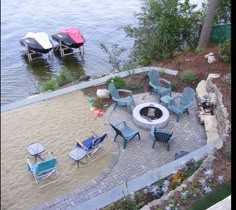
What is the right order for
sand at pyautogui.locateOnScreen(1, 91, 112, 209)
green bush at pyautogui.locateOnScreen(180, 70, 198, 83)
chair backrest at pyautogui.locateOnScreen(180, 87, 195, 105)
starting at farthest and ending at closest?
1. green bush at pyautogui.locateOnScreen(180, 70, 198, 83)
2. chair backrest at pyautogui.locateOnScreen(180, 87, 195, 105)
3. sand at pyautogui.locateOnScreen(1, 91, 112, 209)

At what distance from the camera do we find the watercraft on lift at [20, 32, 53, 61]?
17391 mm

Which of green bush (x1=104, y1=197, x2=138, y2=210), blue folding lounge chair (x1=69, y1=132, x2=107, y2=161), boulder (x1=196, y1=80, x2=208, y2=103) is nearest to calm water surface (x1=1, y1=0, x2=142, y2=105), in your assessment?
blue folding lounge chair (x1=69, y1=132, x2=107, y2=161)

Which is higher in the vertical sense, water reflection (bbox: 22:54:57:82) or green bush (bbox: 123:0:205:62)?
green bush (bbox: 123:0:205:62)

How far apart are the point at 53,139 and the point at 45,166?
1.69 metres

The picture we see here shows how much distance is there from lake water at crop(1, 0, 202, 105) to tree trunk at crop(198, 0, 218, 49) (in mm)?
4794

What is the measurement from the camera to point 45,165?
775 cm

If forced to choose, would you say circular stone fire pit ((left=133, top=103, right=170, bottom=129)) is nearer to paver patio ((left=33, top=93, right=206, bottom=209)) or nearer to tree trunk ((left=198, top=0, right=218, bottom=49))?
paver patio ((left=33, top=93, right=206, bottom=209))

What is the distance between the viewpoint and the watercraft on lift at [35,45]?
1739 cm

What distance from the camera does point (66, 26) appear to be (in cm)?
2153

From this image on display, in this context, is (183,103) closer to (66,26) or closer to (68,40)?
(68,40)

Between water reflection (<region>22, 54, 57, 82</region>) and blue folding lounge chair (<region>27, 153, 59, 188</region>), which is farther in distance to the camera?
water reflection (<region>22, 54, 57, 82</region>)

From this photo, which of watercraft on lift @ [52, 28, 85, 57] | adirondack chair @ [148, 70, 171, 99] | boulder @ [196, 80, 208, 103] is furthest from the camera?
watercraft on lift @ [52, 28, 85, 57]

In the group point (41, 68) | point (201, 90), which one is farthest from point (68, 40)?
point (201, 90)
